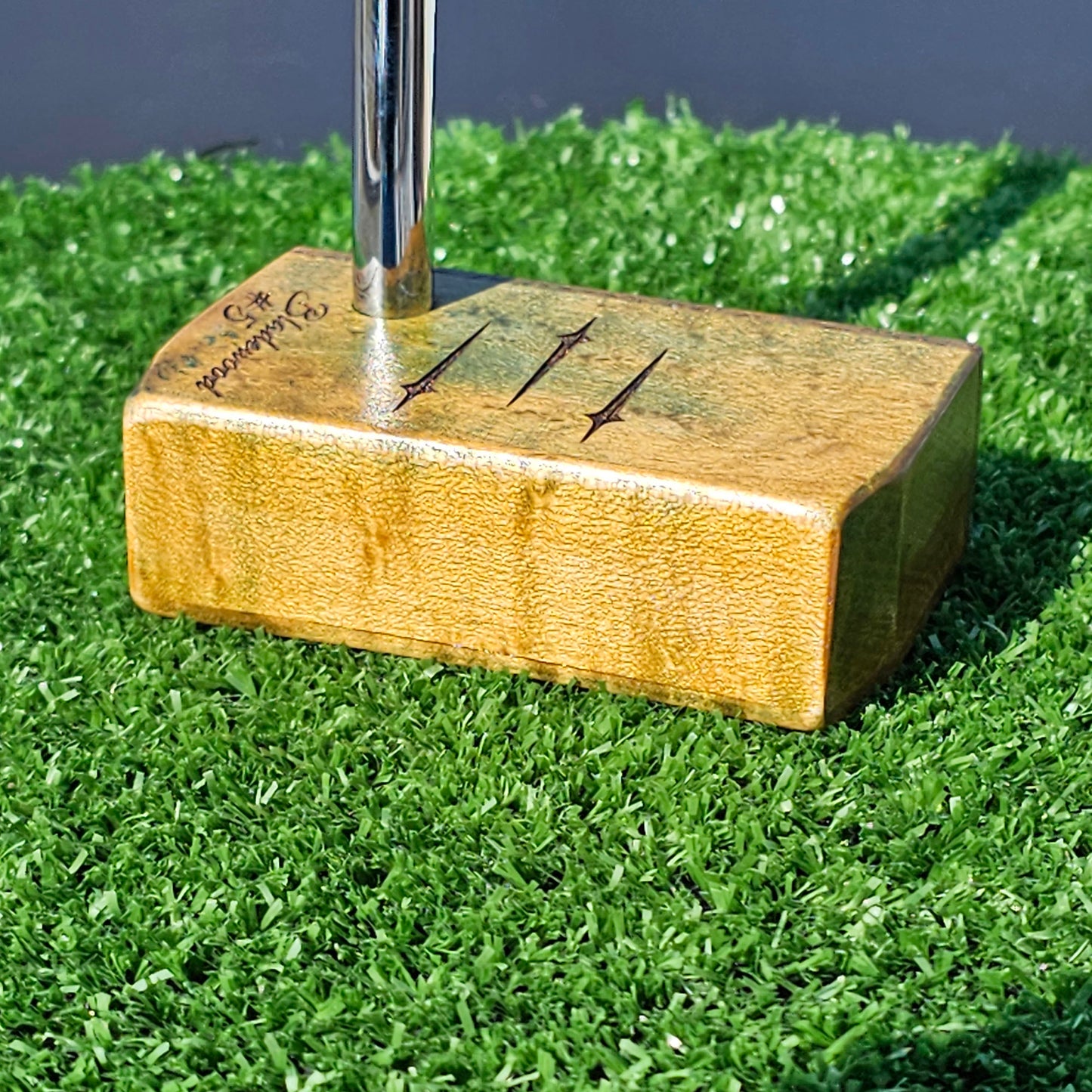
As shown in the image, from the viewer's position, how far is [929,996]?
195 centimetres

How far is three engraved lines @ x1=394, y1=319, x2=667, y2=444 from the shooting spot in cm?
231

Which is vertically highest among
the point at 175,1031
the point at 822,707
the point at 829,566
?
the point at 829,566

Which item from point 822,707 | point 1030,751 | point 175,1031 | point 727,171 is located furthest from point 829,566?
point 727,171

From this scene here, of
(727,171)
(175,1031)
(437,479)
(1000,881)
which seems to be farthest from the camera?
(727,171)

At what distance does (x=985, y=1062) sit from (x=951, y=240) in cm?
212

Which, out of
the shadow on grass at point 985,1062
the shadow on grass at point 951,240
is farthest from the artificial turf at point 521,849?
the shadow on grass at point 951,240

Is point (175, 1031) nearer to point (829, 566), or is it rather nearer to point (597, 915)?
point (597, 915)

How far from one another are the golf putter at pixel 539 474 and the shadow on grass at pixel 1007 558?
0.06m

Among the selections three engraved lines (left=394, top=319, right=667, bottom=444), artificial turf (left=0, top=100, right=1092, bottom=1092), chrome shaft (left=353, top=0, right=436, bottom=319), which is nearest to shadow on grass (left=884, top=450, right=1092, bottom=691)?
artificial turf (left=0, top=100, right=1092, bottom=1092)

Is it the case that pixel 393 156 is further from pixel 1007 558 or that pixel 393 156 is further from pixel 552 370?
pixel 1007 558

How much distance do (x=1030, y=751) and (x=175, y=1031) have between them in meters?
1.02
